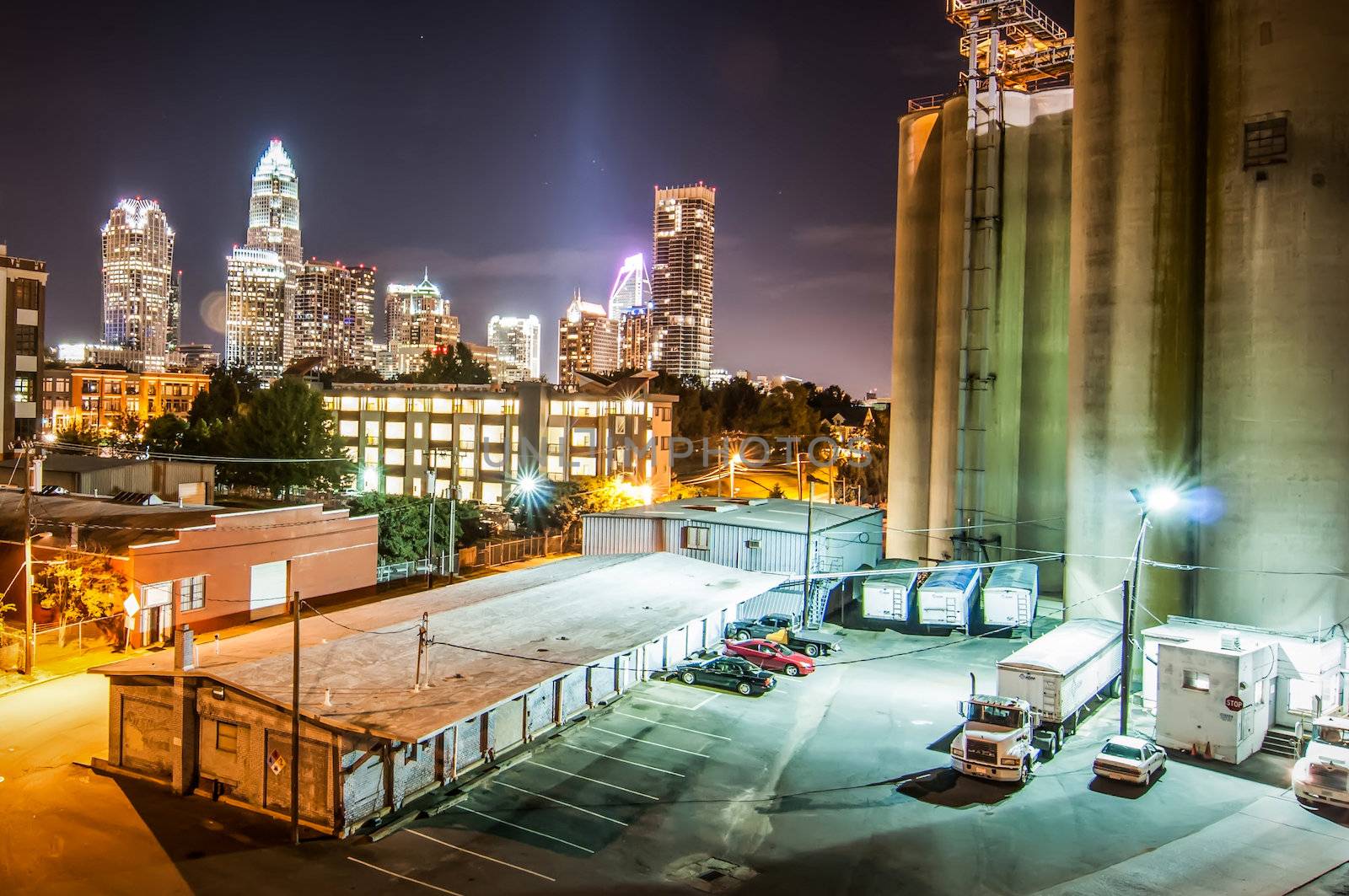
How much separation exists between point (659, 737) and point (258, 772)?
9755 mm

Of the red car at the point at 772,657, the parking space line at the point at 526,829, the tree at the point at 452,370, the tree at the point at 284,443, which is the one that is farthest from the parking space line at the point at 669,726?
the tree at the point at 452,370

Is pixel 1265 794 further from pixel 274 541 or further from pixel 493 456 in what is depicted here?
pixel 493 456

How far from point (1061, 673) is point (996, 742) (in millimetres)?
4029

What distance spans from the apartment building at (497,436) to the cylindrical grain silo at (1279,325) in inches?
2099

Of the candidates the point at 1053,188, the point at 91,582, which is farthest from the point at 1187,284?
the point at 91,582

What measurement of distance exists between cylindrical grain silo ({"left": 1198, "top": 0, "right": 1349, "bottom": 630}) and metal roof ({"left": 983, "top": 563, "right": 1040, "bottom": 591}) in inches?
250

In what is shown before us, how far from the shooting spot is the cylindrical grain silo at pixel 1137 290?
31.5 meters

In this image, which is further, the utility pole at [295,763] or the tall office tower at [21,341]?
the tall office tower at [21,341]

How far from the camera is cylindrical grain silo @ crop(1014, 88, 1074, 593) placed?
42562mm

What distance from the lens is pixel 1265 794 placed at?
21.2 metres

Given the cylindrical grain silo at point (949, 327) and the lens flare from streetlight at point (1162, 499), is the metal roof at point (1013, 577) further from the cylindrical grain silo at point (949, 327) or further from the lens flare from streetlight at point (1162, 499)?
the lens flare from streetlight at point (1162, 499)

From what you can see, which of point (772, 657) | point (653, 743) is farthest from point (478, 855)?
point (772, 657)

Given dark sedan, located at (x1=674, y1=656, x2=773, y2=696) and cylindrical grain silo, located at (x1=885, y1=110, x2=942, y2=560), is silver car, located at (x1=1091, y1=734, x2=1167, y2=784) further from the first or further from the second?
cylindrical grain silo, located at (x1=885, y1=110, x2=942, y2=560)

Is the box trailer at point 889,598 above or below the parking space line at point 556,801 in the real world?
above
